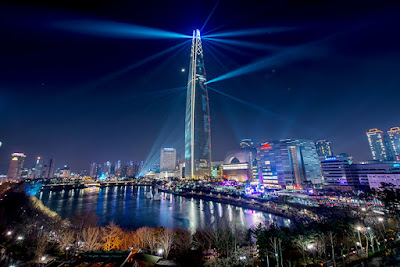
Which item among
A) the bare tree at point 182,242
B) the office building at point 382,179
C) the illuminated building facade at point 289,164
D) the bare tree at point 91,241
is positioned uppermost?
the illuminated building facade at point 289,164

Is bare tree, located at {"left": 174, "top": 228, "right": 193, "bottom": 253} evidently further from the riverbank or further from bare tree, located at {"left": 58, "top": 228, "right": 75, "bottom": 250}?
the riverbank

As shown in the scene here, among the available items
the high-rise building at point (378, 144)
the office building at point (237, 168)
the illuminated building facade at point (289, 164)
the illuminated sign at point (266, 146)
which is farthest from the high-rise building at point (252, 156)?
the high-rise building at point (378, 144)

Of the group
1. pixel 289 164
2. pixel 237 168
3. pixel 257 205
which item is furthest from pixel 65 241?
pixel 237 168

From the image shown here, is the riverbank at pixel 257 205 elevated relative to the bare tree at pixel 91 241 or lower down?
lower down

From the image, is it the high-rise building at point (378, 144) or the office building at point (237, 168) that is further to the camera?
the office building at point (237, 168)

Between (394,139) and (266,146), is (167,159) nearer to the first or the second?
(266,146)

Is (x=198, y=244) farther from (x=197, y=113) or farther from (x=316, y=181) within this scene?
(x=197, y=113)

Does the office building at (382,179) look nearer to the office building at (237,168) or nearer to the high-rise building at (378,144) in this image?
the office building at (237,168)

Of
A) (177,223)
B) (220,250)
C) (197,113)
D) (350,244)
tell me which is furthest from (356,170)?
(197,113)
